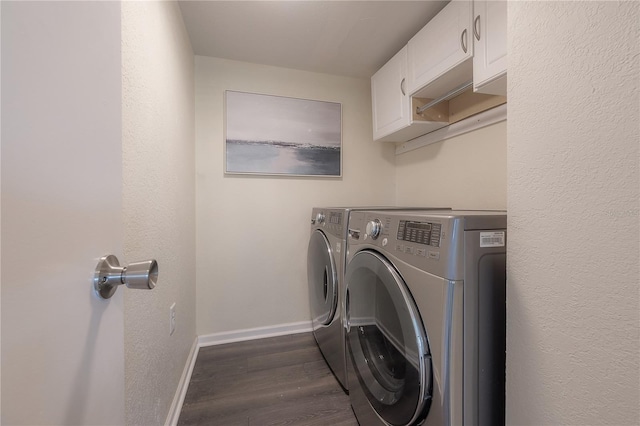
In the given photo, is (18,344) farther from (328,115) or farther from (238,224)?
(328,115)

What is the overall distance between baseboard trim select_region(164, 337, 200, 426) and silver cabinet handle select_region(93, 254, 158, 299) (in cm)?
111

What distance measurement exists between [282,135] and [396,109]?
900mm

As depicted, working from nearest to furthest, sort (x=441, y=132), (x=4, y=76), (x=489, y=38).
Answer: (x=4, y=76)
(x=489, y=38)
(x=441, y=132)

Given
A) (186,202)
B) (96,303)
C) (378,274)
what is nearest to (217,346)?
(186,202)

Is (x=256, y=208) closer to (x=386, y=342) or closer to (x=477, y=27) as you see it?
(x=386, y=342)

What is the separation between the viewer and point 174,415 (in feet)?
3.89

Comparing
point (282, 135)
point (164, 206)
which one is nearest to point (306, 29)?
point (282, 135)

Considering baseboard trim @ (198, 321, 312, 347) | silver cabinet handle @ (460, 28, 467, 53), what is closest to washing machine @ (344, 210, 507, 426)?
silver cabinet handle @ (460, 28, 467, 53)

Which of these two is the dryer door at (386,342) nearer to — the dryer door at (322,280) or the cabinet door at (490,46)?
the dryer door at (322,280)

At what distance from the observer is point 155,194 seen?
0.97 meters

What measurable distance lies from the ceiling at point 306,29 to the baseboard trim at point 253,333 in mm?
2144

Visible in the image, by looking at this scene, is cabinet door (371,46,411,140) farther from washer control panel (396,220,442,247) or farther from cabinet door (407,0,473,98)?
washer control panel (396,220,442,247)

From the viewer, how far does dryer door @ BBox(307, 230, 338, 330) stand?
1439 millimetres

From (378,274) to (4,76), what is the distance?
0.92 meters
